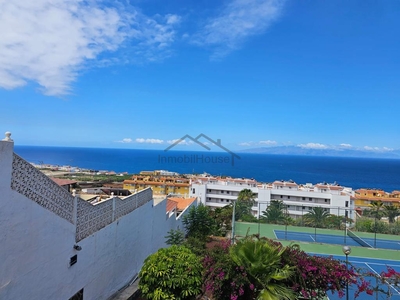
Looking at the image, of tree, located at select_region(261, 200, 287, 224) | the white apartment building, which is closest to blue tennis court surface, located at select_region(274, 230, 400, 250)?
tree, located at select_region(261, 200, 287, 224)

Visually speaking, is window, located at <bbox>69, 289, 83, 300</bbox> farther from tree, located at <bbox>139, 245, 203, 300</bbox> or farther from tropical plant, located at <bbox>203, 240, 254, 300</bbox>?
tropical plant, located at <bbox>203, 240, 254, 300</bbox>

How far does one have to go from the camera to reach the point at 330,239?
11758 mm

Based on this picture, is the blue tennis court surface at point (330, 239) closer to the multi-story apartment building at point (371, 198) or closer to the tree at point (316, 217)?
the tree at point (316, 217)

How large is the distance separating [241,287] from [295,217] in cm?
1043

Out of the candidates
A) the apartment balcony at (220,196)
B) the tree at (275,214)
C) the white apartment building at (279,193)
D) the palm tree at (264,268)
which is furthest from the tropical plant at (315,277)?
the apartment balcony at (220,196)

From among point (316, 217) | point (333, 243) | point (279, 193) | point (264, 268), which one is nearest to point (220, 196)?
point (279, 193)

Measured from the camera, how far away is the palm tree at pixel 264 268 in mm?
3812

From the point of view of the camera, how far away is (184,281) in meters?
4.55

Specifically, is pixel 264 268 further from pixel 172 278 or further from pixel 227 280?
pixel 172 278

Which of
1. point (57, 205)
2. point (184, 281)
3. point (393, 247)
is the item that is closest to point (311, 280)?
point (184, 281)

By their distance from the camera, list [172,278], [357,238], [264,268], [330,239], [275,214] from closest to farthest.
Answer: [264,268] → [172,278] → [330,239] → [357,238] → [275,214]

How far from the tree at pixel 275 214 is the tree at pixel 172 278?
29.0ft

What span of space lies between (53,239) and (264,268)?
3279 mm

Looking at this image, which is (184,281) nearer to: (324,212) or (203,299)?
(203,299)
